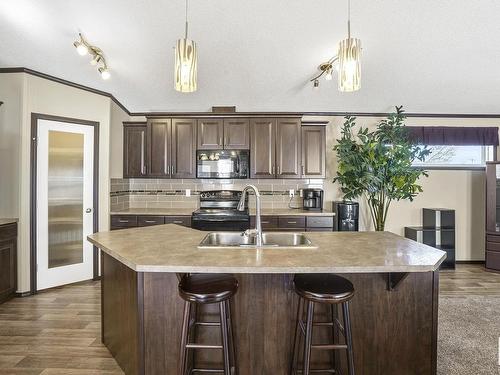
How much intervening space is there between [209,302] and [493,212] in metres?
4.78

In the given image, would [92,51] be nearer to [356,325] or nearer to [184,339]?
[184,339]

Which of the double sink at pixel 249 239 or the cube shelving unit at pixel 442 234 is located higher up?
the double sink at pixel 249 239

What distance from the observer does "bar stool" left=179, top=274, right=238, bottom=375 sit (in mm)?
1667

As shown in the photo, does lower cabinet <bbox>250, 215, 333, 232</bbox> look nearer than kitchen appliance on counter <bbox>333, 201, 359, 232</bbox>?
Yes

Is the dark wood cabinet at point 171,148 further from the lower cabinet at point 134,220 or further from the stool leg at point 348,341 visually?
the stool leg at point 348,341

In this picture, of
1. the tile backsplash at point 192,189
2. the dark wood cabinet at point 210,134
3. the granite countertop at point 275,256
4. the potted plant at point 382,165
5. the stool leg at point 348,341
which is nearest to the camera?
the granite countertop at point 275,256

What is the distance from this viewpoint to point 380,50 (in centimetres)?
358

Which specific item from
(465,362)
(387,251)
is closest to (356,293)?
(387,251)

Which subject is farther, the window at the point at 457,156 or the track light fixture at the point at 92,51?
the window at the point at 457,156

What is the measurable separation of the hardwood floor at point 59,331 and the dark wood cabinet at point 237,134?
261 cm

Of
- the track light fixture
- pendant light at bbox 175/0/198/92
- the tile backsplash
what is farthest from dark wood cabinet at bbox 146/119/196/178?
pendant light at bbox 175/0/198/92

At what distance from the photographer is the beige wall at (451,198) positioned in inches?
193

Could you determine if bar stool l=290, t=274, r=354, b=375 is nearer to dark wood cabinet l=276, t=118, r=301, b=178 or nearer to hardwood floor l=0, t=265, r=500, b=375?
hardwood floor l=0, t=265, r=500, b=375

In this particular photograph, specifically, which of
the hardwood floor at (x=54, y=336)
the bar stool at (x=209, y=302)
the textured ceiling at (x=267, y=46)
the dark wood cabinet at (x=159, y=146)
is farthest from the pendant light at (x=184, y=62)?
the dark wood cabinet at (x=159, y=146)
